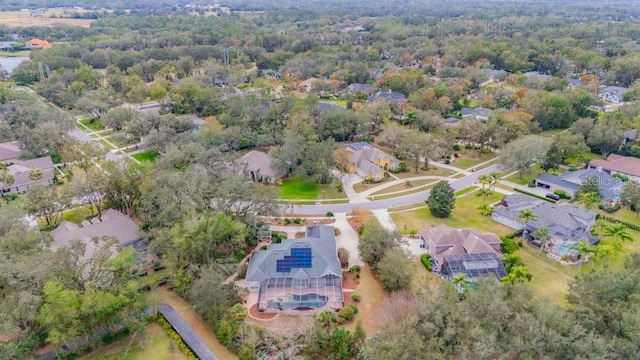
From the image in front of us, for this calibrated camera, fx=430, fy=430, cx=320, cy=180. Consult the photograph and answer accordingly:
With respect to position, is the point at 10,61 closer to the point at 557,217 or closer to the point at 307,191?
the point at 307,191

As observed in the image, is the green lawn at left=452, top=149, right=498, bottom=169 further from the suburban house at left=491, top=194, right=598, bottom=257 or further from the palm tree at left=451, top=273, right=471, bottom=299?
the palm tree at left=451, top=273, right=471, bottom=299

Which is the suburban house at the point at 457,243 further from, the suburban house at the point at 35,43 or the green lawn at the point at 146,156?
the suburban house at the point at 35,43

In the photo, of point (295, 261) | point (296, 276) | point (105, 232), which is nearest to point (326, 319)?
point (296, 276)

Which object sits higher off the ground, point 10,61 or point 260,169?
point 10,61

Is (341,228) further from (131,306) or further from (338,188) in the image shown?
(131,306)

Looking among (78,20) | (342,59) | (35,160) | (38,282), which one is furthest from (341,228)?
(78,20)

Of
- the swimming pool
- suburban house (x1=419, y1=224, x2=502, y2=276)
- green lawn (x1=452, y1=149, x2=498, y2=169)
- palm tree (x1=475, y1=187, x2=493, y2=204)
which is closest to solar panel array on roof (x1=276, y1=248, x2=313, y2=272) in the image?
the swimming pool

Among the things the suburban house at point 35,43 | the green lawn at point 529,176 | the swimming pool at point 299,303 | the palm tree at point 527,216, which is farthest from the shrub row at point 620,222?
the suburban house at point 35,43
